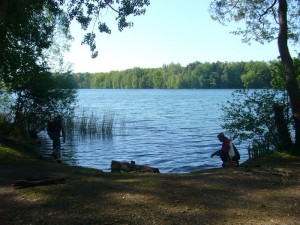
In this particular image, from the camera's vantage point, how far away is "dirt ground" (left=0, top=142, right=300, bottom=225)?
241 inches

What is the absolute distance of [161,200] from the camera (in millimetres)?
7133

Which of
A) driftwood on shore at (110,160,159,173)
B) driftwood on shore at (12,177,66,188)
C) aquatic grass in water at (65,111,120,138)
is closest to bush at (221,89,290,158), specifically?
driftwood on shore at (110,160,159,173)

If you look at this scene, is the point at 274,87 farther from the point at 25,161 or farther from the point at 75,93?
the point at 75,93

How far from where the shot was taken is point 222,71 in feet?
508

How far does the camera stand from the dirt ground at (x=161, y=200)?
6133 millimetres

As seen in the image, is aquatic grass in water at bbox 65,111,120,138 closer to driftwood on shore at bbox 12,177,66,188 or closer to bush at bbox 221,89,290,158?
bush at bbox 221,89,290,158

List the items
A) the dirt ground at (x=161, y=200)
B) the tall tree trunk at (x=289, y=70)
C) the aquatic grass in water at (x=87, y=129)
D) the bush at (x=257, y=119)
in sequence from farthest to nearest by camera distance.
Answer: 1. the aquatic grass in water at (x=87, y=129)
2. the bush at (x=257, y=119)
3. the tall tree trunk at (x=289, y=70)
4. the dirt ground at (x=161, y=200)

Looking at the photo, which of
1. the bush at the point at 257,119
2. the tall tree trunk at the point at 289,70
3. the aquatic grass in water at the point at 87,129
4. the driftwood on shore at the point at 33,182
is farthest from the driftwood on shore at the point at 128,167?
the aquatic grass in water at the point at 87,129

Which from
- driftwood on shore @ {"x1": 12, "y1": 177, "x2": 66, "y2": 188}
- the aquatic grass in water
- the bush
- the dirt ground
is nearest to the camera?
the dirt ground

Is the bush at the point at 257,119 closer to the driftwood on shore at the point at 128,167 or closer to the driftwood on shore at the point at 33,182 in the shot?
the driftwood on shore at the point at 128,167

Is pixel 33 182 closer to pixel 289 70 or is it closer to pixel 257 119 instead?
pixel 289 70

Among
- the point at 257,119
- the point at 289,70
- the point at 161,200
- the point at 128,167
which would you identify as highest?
the point at 289,70

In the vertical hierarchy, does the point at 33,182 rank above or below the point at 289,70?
below

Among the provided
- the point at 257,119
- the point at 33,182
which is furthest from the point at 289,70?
the point at 33,182
